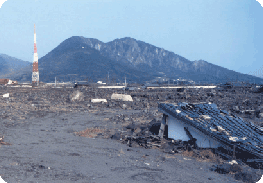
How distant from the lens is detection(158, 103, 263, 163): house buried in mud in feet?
25.2

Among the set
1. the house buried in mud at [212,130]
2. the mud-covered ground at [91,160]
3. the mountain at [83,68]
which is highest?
the mountain at [83,68]

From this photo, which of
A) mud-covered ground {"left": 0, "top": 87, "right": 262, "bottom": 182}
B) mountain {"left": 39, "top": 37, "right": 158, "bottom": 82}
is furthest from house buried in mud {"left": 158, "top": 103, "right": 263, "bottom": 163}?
mountain {"left": 39, "top": 37, "right": 158, "bottom": 82}

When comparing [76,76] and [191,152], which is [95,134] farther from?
[76,76]

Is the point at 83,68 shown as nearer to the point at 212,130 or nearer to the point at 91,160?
the point at 212,130

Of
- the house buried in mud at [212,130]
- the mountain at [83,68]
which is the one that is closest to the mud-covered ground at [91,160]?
the house buried in mud at [212,130]

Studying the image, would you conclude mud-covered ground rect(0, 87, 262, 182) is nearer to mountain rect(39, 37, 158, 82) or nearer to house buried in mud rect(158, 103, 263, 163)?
house buried in mud rect(158, 103, 263, 163)

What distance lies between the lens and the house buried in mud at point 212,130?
7691 mm

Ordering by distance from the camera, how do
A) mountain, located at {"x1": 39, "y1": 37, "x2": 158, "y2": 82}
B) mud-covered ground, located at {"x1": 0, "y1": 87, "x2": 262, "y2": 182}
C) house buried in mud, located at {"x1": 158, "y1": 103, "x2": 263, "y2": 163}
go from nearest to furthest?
mud-covered ground, located at {"x1": 0, "y1": 87, "x2": 262, "y2": 182}, house buried in mud, located at {"x1": 158, "y1": 103, "x2": 263, "y2": 163}, mountain, located at {"x1": 39, "y1": 37, "x2": 158, "y2": 82}

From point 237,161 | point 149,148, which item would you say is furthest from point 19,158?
point 237,161

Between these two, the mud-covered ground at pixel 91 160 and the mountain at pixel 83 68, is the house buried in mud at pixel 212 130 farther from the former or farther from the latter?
the mountain at pixel 83 68

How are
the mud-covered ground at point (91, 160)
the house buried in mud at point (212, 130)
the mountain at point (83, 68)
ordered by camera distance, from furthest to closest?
the mountain at point (83, 68)
the house buried in mud at point (212, 130)
the mud-covered ground at point (91, 160)

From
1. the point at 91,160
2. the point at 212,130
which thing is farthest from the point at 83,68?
the point at 91,160

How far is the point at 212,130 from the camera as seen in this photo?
8.52 meters

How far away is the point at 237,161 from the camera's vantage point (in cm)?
743
